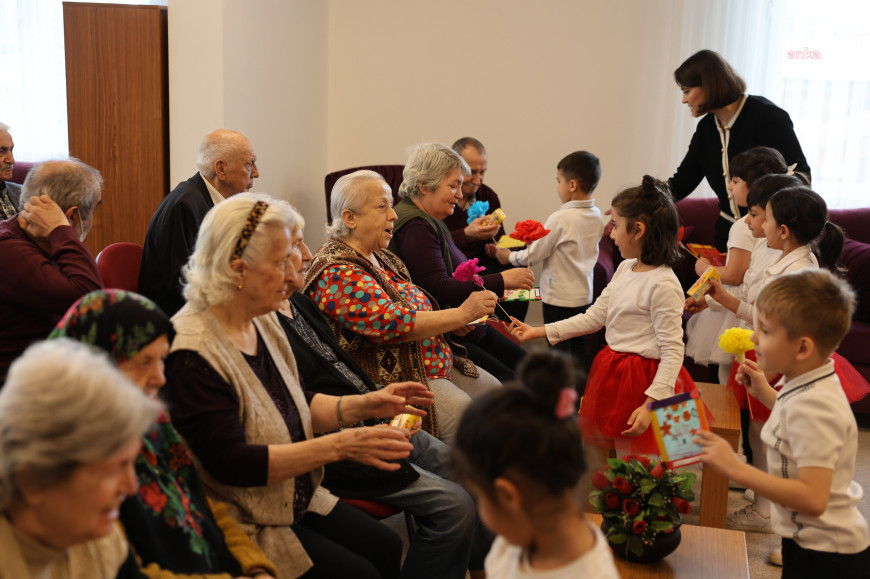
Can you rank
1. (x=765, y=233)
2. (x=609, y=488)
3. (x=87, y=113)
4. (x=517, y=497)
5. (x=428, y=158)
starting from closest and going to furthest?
(x=517, y=497)
(x=609, y=488)
(x=765, y=233)
(x=428, y=158)
(x=87, y=113)

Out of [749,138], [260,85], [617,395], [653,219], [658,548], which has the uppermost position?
[260,85]

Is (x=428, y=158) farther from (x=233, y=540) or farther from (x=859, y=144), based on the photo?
(x=859, y=144)

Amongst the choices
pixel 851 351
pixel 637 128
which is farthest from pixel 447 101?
pixel 851 351

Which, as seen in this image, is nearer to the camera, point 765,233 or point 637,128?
point 765,233

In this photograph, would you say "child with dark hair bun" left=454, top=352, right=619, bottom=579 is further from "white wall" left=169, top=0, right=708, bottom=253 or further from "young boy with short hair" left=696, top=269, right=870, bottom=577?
"white wall" left=169, top=0, right=708, bottom=253

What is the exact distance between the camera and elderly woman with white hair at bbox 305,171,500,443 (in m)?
2.57

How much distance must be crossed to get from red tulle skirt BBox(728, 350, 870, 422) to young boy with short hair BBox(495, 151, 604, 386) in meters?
1.03

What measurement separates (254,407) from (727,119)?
3204mm

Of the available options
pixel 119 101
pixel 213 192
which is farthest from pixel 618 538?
pixel 119 101

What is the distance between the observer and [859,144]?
5.55m

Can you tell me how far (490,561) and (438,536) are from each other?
0.98m

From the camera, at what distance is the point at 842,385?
2.72 meters

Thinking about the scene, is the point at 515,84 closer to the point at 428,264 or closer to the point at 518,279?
the point at 518,279

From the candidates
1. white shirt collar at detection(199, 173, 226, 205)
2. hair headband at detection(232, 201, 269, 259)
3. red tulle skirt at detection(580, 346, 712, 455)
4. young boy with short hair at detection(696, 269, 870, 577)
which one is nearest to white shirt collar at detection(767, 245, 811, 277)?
red tulle skirt at detection(580, 346, 712, 455)
